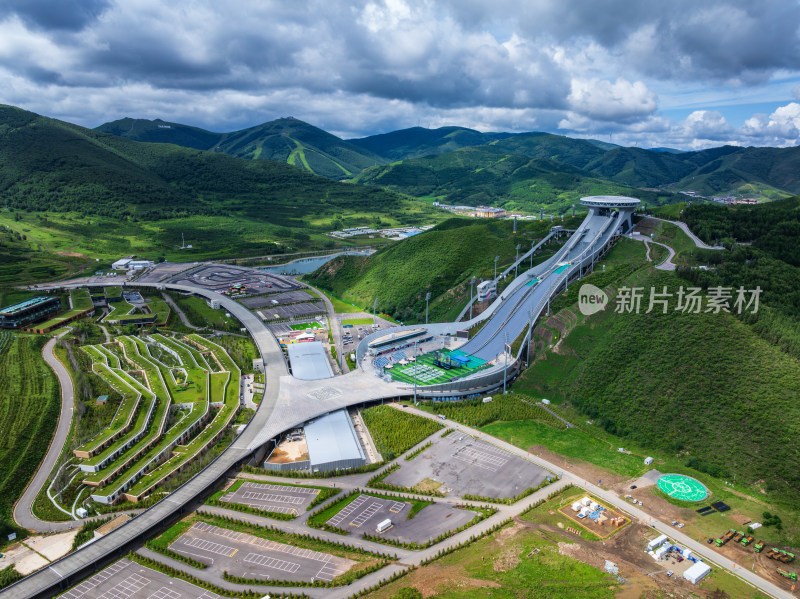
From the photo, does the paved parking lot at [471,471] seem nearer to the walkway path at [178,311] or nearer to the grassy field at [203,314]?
the grassy field at [203,314]

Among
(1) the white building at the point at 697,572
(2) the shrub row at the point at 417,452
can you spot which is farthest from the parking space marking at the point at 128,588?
(1) the white building at the point at 697,572

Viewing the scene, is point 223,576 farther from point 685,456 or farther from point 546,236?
point 546,236

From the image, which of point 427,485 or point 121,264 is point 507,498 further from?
point 121,264

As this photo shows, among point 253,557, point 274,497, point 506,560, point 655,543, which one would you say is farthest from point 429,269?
point 253,557

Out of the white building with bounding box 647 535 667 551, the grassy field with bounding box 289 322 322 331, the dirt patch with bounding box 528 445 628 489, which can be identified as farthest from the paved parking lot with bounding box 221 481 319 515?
the grassy field with bounding box 289 322 322 331

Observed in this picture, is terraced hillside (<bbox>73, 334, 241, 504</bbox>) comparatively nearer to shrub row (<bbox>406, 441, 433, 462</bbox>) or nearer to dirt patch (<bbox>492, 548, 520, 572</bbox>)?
shrub row (<bbox>406, 441, 433, 462</bbox>)

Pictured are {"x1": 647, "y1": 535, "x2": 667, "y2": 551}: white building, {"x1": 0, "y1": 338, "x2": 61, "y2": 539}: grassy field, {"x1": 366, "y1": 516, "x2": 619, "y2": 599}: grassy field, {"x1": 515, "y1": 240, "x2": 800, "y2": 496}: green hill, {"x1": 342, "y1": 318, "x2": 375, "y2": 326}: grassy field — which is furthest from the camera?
{"x1": 342, "y1": 318, "x2": 375, "y2": 326}: grassy field

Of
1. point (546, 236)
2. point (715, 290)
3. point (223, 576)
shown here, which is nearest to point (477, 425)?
point (223, 576)

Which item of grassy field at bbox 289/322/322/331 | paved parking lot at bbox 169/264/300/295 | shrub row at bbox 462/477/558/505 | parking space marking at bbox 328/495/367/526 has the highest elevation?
paved parking lot at bbox 169/264/300/295
